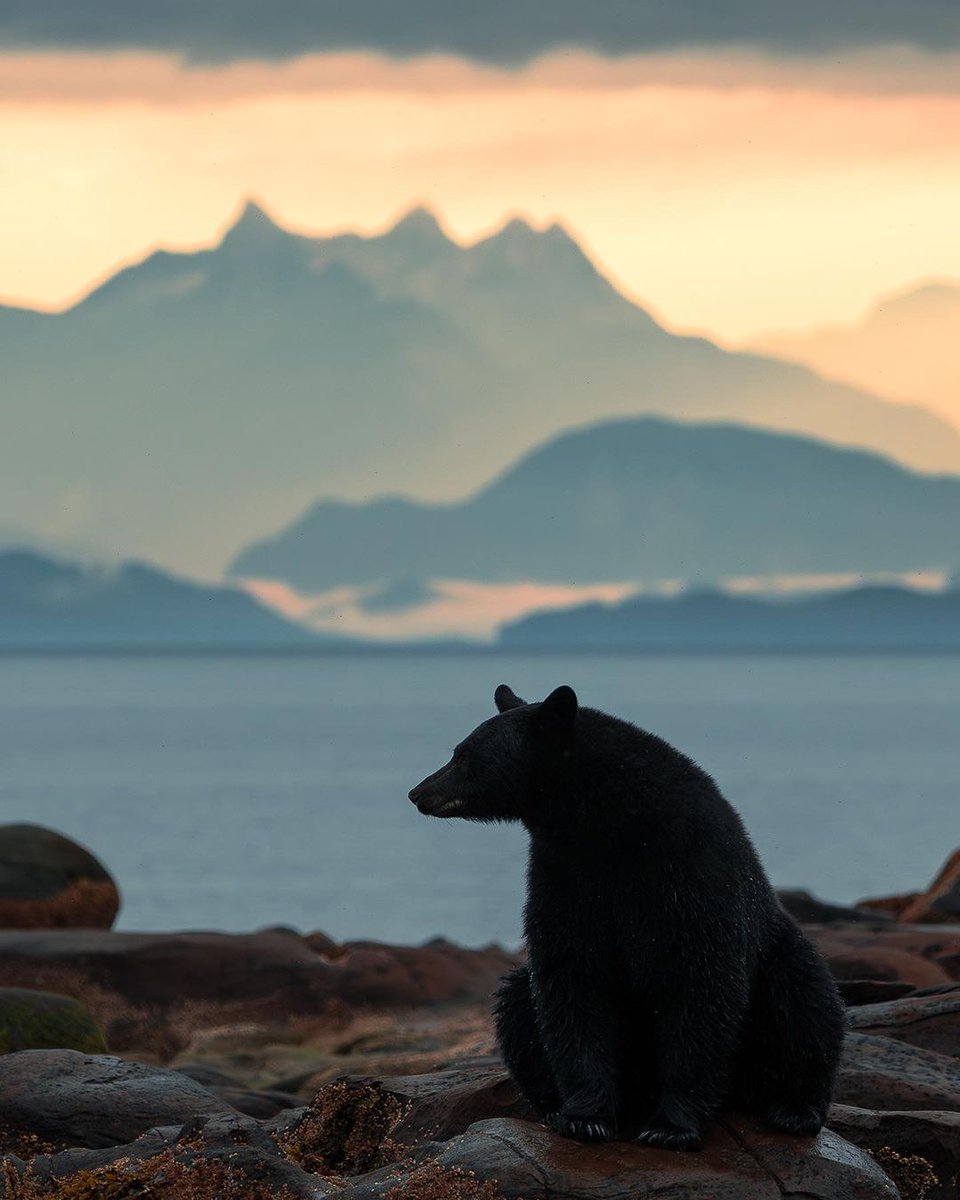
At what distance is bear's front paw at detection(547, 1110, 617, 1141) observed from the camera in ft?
29.5

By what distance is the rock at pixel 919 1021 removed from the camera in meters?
12.7

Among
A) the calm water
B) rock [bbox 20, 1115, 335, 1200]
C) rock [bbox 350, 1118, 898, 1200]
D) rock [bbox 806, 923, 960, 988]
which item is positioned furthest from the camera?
the calm water

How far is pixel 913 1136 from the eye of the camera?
10.6 metres

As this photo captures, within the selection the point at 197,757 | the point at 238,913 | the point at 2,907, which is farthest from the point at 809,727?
the point at 2,907

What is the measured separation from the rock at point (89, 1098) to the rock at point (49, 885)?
14.7 metres

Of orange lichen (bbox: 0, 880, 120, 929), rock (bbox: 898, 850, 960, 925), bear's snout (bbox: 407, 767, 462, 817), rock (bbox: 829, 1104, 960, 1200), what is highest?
bear's snout (bbox: 407, 767, 462, 817)

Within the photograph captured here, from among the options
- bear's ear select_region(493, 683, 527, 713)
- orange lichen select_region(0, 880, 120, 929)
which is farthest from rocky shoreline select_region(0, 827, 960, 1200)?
orange lichen select_region(0, 880, 120, 929)

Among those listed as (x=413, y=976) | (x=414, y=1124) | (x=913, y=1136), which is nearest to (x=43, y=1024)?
(x=414, y=1124)

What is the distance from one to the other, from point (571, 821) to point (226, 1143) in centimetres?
243

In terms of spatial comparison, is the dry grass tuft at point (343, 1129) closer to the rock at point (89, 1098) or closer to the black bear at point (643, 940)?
the rock at point (89, 1098)

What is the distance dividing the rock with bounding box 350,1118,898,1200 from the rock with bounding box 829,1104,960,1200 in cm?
123

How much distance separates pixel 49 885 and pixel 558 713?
19.1 metres

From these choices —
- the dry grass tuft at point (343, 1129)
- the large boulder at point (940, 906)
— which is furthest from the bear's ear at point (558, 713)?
the large boulder at point (940, 906)

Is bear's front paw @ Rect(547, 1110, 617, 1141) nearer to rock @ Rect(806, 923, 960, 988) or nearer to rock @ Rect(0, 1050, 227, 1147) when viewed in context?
rock @ Rect(0, 1050, 227, 1147)
